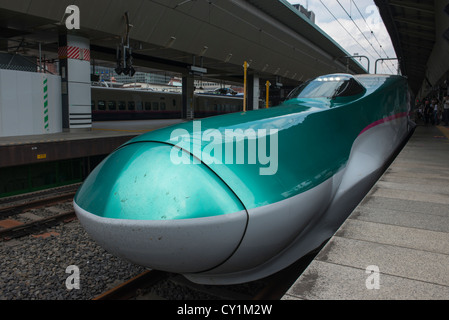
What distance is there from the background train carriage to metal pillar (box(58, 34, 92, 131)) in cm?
871

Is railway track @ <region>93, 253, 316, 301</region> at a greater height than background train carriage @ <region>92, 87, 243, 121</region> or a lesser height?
lesser

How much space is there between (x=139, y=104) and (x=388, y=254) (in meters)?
24.7

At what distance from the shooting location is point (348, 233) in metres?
3.43

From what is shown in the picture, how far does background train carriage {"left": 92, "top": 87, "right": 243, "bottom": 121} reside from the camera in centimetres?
2340

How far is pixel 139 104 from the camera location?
85.7ft

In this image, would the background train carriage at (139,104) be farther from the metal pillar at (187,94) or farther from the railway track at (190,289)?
the railway track at (190,289)

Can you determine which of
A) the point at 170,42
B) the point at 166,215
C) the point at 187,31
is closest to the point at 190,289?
the point at 166,215

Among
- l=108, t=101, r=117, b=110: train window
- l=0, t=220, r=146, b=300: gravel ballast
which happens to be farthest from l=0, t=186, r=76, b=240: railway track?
l=108, t=101, r=117, b=110: train window

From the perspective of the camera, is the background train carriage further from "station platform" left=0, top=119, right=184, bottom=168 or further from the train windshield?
the train windshield

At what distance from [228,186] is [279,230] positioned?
0.72 m

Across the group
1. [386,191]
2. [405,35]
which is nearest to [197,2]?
[405,35]

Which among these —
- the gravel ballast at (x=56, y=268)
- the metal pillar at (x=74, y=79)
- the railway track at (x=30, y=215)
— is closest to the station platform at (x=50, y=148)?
the railway track at (x=30, y=215)
